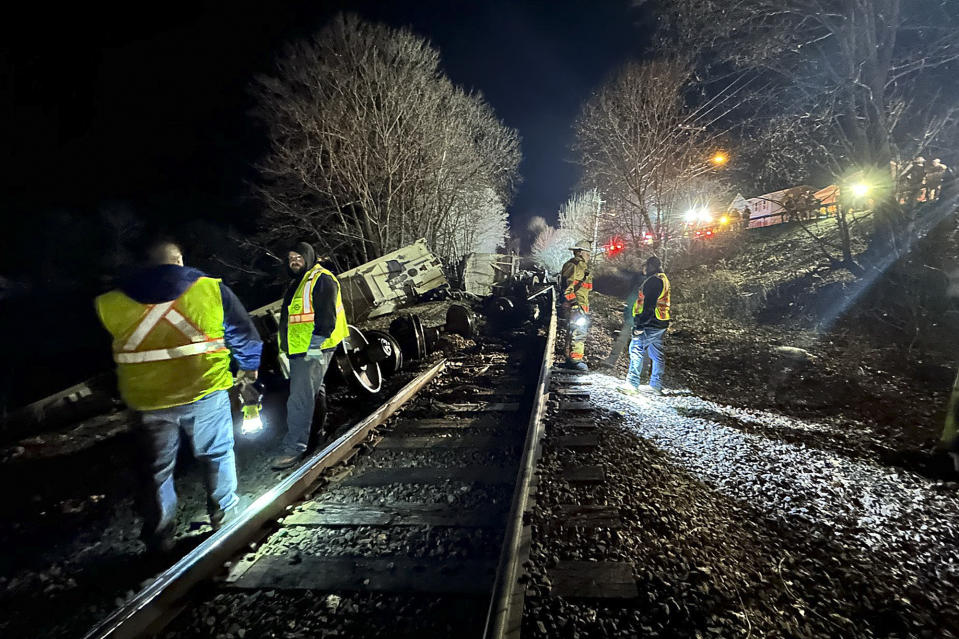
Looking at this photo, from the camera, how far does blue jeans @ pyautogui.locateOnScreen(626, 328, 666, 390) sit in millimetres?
5918

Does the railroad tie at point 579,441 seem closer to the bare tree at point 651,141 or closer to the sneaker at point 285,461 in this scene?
the sneaker at point 285,461

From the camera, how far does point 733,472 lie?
3328 millimetres

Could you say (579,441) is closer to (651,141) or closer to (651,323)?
(651,323)

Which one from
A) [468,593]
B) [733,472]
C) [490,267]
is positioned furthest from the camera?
[490,267]

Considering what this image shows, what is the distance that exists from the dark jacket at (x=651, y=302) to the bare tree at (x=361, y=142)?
13.6 metres

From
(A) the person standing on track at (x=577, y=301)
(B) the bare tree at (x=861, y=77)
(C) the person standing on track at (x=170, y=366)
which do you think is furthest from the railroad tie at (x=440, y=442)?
(B) the bare tree at (x=861, y=77)

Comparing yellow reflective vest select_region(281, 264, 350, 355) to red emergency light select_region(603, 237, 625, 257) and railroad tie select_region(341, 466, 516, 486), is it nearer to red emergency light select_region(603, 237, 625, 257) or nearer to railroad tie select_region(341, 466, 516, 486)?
railroad tie select_region(341, 466, 516, 486)

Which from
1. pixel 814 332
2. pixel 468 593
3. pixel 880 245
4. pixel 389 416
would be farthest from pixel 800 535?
pixel 880 245

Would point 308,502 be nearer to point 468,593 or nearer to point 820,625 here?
point 468,593

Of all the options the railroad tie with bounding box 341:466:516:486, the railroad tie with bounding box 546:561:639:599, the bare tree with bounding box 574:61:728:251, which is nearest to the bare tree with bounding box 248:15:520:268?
the bare tree with bounding box 574:61:728:251

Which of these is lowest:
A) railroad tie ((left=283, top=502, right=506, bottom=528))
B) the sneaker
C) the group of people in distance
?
the sneaker

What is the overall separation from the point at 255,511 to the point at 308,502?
44 centimetres

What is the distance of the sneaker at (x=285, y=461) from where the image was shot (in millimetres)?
3811

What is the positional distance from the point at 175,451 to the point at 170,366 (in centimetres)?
61
